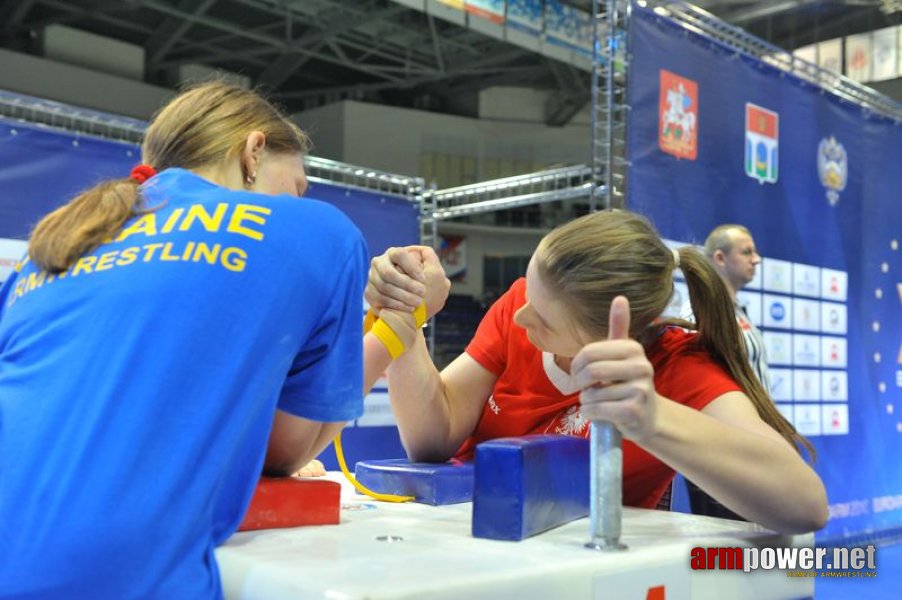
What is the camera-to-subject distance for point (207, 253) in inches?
30.7

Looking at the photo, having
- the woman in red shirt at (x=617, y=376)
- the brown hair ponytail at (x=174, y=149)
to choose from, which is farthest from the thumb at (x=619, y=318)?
the brown hair ponytail at (x=174, y=149)

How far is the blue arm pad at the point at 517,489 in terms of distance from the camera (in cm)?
81

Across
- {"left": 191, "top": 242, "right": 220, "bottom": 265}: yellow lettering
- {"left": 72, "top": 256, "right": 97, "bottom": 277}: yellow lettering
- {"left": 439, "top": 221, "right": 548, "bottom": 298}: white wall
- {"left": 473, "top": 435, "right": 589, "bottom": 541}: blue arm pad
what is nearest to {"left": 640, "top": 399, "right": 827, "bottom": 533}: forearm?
{"left": 473, "top": 435, "right": 589, "bottom": 541}: blue arm pad

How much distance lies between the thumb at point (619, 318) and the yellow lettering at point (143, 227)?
0.43m

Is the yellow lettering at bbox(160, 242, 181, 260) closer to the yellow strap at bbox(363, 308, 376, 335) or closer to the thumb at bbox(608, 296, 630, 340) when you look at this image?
the thumb at bbox(608, 296, 630, 340)

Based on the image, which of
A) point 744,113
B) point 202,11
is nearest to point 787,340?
point 744,113

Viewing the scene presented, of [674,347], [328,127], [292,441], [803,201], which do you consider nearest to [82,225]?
[292,441]

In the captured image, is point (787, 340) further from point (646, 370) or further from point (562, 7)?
point (562, 7)

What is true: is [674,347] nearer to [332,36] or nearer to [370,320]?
[370,320]

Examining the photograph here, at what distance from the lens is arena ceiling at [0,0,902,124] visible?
32.1ft

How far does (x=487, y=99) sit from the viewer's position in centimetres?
Answer: 1398

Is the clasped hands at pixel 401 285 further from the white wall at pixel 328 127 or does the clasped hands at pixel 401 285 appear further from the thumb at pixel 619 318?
the white wall at pixel 328 127

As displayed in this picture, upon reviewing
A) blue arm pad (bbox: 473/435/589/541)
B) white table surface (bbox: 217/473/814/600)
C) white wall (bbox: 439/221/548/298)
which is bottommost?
white table surface (bbox: 217/473/814/600)

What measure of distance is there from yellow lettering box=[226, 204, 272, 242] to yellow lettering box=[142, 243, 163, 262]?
66 mm
